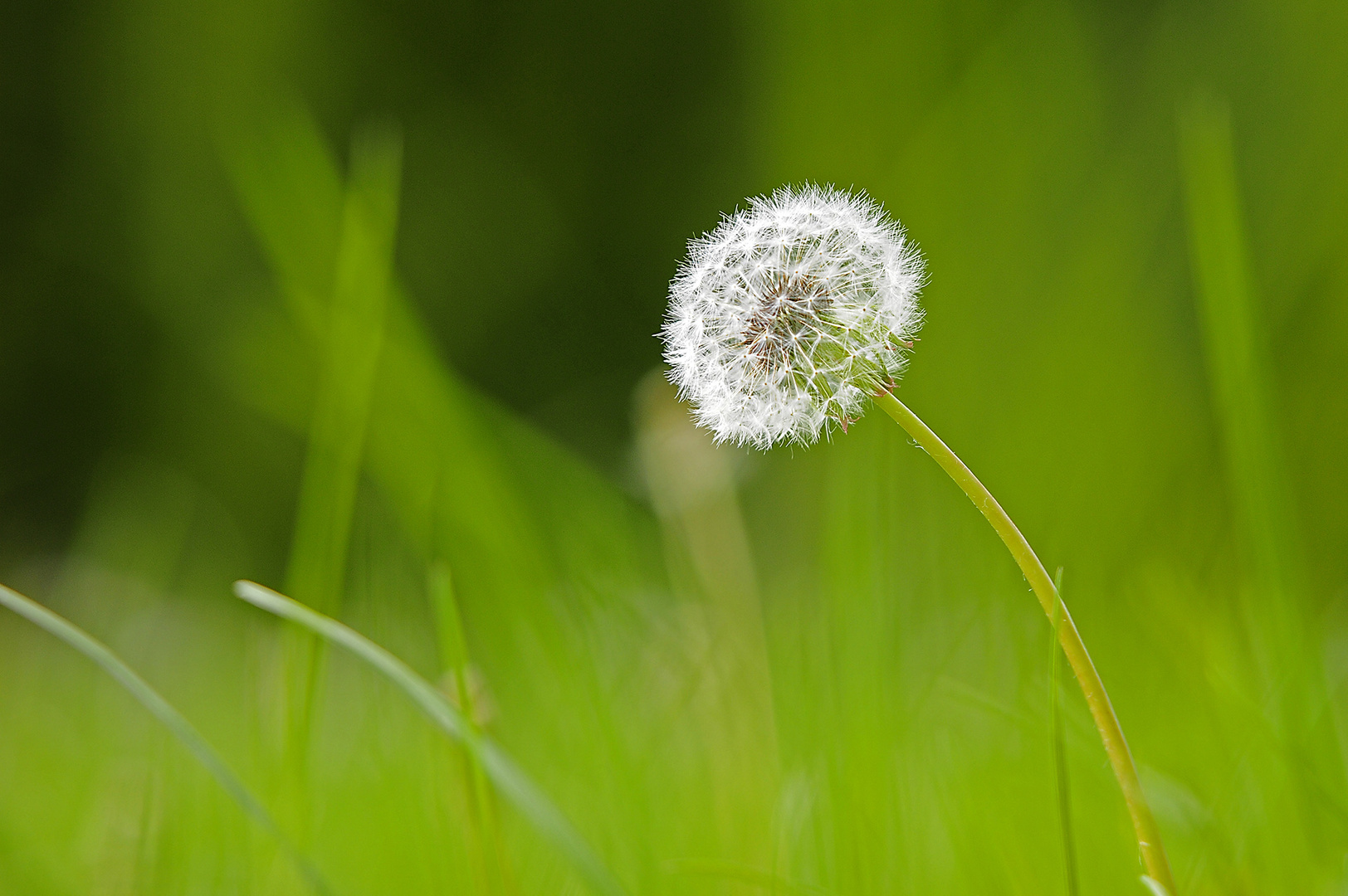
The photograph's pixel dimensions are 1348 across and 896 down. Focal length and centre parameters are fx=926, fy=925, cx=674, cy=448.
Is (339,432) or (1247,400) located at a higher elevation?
(339,432)

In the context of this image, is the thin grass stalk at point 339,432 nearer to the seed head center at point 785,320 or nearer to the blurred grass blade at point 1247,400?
the seed head center at point 785,320

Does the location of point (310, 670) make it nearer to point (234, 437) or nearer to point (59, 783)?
point (59, 783)

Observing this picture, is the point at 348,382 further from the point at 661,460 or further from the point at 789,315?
the point at 789,315

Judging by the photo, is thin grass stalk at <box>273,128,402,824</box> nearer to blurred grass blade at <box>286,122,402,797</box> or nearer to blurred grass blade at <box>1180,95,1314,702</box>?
blurred grass blade at <box>286,122,402,797</box>

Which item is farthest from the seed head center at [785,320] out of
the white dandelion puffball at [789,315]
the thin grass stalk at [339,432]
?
the thin grass stalk at [339,432]

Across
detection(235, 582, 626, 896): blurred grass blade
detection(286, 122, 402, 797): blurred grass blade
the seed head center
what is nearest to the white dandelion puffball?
the seed head center

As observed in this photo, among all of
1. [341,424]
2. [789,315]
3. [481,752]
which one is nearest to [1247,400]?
[789,315]
